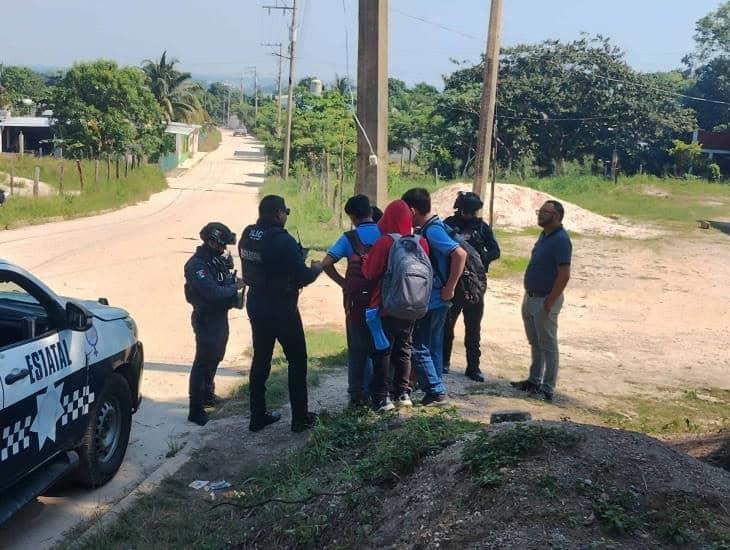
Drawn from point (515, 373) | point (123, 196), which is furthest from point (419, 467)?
point (123, 196)

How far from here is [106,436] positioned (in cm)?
556

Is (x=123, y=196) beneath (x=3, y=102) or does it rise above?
beneath

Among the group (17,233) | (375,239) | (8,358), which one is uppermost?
(375,239)

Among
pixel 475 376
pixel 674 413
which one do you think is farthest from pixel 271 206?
pixel 674 413

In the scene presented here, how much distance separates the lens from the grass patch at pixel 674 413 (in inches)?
282

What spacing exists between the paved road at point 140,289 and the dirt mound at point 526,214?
655cm

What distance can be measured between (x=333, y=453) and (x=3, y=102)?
6748cm

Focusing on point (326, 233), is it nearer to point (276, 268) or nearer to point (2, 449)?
point (276, 268)

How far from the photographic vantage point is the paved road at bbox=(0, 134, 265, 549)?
5.26 metres

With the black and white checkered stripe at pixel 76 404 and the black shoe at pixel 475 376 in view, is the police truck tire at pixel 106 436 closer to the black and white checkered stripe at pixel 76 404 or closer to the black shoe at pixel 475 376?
the black and white checkered stripe at pixel 76 404

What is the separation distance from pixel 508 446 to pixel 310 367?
4719mm

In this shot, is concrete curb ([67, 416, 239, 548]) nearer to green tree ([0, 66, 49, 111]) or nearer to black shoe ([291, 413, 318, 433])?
black shoe ([291, 413, 318, 433])

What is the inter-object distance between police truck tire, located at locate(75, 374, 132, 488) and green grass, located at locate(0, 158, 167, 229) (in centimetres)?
1655

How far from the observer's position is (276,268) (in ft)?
19.3
